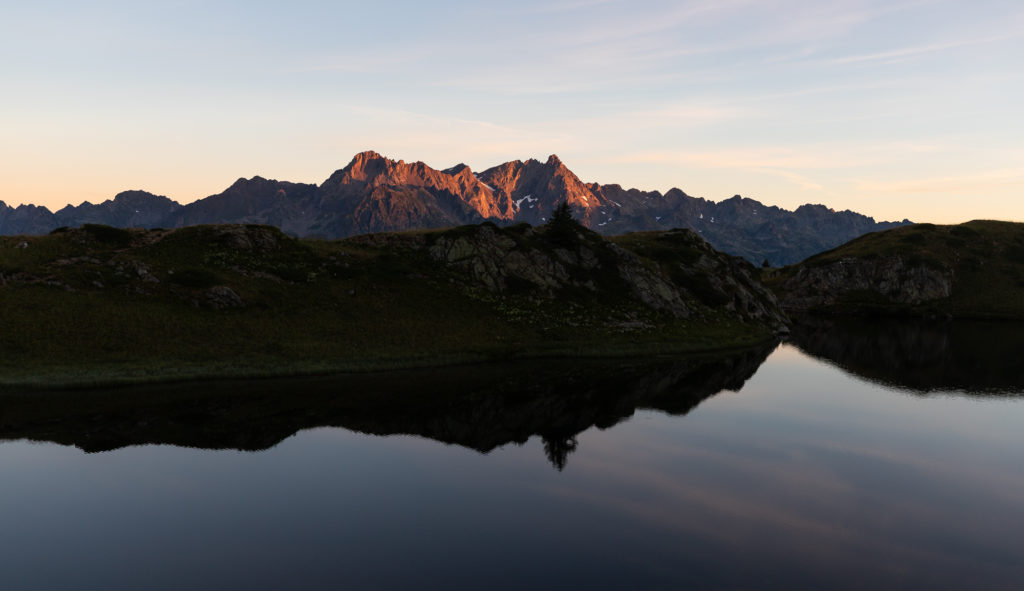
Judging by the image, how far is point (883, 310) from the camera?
461 feet

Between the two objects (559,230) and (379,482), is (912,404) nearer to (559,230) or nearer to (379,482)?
(379,482)

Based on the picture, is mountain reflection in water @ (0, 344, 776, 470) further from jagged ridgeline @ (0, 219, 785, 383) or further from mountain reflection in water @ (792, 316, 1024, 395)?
mountain reflection in water @ (792, 316, 1024, 395)

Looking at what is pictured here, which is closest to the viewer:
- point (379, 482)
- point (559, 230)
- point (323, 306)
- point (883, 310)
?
point (379, 482)

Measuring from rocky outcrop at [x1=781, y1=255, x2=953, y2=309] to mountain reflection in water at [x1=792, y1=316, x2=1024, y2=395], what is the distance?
21.4 metres

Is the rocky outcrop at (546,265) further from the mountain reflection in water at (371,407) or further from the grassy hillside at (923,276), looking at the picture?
the grassy hillside at (923,276)

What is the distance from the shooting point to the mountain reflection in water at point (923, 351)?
64.1 meters

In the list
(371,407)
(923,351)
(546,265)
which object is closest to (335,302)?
(371,407)

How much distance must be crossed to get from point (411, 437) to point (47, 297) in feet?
164

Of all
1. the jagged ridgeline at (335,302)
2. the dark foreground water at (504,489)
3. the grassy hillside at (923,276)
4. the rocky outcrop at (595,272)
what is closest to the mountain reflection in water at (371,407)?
the dark foreground water at (504,489)

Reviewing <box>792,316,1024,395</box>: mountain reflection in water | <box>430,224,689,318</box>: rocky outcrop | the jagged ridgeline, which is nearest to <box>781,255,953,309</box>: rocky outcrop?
<box>792,316,1024,395</box>: mountain reflection in water

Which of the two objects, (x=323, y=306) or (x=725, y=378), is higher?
(x=323, y=306)

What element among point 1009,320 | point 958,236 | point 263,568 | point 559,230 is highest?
point 958,236

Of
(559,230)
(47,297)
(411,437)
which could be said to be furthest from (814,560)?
(559,230)

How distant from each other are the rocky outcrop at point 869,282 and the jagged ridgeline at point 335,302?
60.3 m
